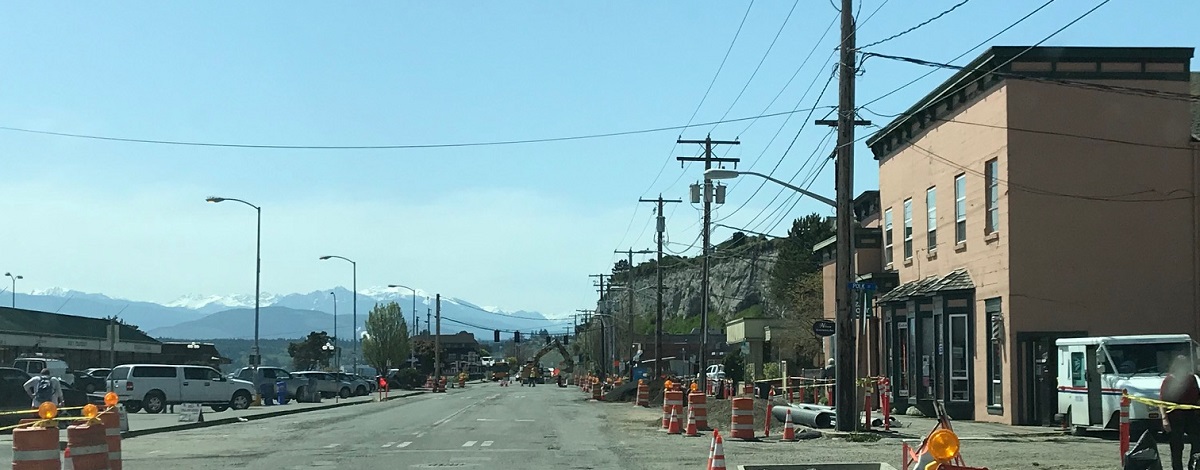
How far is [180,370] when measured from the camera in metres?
47.4

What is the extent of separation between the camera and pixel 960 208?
1284 inches

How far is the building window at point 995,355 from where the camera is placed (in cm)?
2964

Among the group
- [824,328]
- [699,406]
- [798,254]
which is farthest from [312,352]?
[824,328]

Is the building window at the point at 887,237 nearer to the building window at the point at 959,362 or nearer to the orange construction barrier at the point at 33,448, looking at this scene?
the building window at the point at 959,362

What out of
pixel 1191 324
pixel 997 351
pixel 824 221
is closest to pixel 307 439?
pixel 997 351

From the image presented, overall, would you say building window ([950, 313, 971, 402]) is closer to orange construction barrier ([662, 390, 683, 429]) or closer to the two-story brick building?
the two-story brick building

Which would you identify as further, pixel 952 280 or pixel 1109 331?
pixel 952 280

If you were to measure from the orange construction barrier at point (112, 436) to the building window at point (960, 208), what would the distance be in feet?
73.0

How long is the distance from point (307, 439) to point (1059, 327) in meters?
17.2

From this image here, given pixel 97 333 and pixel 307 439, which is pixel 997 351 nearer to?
pixel 307 439

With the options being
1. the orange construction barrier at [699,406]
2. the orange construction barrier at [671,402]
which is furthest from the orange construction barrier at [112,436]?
the orange construction barrier at [671,402]

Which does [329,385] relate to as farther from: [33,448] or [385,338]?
[385,338]

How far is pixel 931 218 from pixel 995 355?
586cm

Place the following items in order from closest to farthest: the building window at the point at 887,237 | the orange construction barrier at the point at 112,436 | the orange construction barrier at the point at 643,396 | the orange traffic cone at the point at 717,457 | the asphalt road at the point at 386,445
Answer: the orange traffic cone at the point at 717,457
the orange construction barrier at the point at 112,436
the asphalt road at the point at 386,445
the building window at the point at 887,237
the orange construction barrier at the point at 643,396
